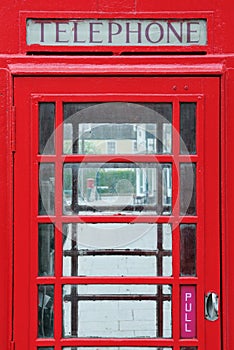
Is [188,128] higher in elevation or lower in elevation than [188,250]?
higher

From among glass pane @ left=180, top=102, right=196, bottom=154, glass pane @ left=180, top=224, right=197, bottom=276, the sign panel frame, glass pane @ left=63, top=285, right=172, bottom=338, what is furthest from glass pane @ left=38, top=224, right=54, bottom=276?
the sign panel frame

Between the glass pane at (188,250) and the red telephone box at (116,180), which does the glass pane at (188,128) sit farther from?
the glass pane at (188,250)

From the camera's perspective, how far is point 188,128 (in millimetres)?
2375

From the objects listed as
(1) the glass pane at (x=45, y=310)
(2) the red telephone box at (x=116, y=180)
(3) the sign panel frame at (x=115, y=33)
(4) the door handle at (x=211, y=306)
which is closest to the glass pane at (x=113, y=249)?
(2) the red telephone box at (x=116, y=180)

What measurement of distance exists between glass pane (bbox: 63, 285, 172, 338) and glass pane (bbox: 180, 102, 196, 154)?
2.28 feet

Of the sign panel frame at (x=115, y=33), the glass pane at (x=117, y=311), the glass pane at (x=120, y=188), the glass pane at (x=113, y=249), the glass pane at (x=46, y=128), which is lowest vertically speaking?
the glass pane at (x=117, y=311)

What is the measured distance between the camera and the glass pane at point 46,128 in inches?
93.5

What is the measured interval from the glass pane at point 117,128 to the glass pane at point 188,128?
0.06m

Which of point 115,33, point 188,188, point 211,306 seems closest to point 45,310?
point 211,306

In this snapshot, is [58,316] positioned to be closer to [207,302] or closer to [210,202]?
[207,302]

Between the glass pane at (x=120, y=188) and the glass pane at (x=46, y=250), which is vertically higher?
the glass pane at (x=120, y=188)

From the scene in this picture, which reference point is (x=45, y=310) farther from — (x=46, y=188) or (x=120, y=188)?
Answer: (x=120, y=188)

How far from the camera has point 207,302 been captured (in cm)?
235

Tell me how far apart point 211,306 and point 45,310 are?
2.66ft
